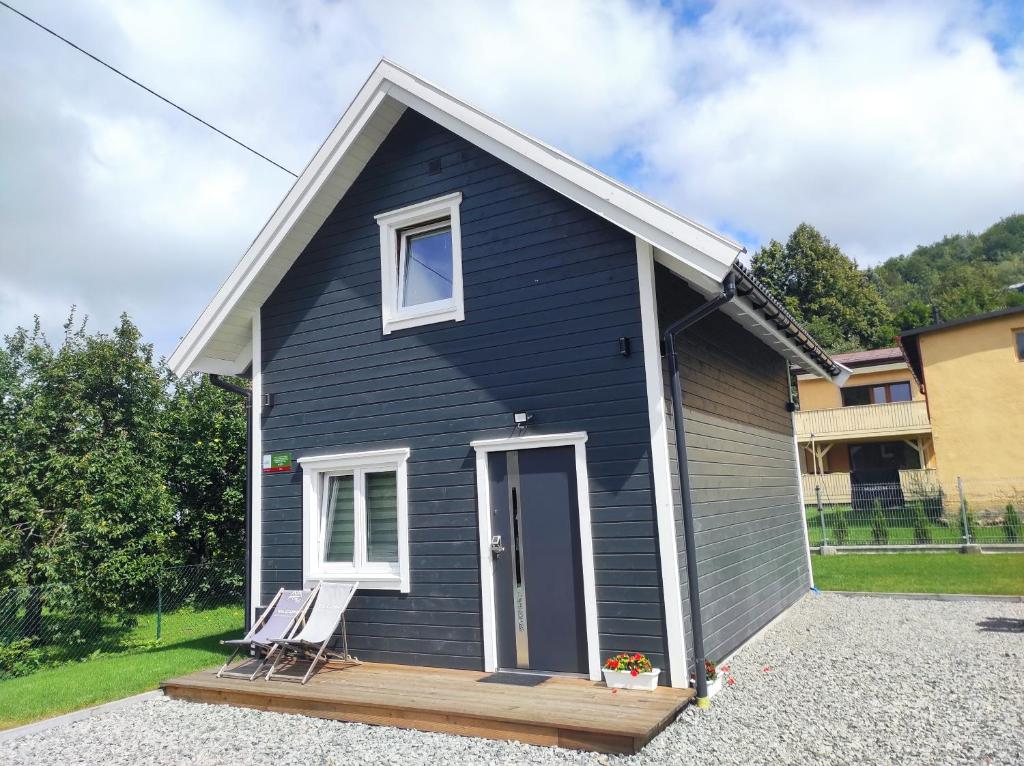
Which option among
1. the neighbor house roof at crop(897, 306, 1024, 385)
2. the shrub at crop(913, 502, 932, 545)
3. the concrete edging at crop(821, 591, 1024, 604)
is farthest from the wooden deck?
the neighbor house roof at crop(897, 306, 1024, 385)

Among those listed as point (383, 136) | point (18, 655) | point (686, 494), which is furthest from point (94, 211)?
point (686, 494)

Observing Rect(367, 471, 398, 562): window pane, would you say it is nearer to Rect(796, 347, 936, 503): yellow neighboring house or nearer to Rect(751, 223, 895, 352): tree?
Rect(796, 347, 936, 503): yellow neighboring house

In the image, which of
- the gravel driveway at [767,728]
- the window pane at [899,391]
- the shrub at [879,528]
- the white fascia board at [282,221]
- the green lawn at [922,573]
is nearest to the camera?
the gravel driveway at [767,728]

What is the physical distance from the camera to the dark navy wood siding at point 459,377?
6.12 meters

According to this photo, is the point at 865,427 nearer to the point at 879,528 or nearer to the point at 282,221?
the point at 879,528

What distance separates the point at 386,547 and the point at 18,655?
19.2 feet

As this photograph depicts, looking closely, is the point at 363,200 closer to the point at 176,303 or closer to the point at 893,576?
the point at 893,576

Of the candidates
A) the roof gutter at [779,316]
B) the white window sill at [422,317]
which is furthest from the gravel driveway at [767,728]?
the white window sill at [422,317]

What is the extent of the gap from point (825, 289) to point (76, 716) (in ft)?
160

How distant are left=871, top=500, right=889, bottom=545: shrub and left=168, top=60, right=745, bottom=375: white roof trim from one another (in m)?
12.8

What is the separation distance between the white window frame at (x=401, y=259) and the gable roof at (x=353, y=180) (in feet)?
2.51

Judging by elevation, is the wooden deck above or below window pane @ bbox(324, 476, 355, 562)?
below

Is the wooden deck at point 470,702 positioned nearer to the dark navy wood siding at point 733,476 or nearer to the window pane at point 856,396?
the dark navy wood siding at point 733,476

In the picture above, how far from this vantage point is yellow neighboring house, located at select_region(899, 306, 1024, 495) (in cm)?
2088
